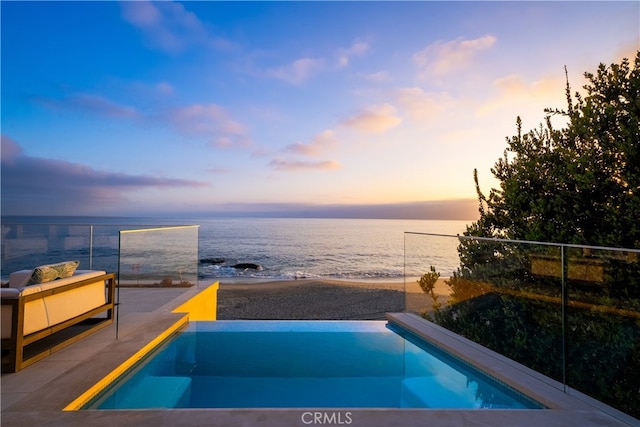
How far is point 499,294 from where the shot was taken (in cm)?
333

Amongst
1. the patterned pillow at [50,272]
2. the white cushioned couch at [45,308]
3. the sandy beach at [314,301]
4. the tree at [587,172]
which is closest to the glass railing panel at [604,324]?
the tree at [587,172]

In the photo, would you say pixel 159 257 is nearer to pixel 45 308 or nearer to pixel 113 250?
pixel 113 250

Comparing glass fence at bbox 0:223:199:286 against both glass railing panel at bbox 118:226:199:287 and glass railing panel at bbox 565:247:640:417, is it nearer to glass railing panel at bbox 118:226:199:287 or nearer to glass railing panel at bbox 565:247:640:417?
glass railing panel at bbox 118:226:199:287

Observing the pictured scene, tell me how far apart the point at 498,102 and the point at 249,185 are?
14.1 meters

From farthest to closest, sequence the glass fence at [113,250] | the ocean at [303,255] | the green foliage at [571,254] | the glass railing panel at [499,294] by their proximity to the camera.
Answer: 1. the ocean at [303,255]
2. the glass fence at [113,250]
3. the glass railing panel at [499,294]
4. the green foliage at [571,254]

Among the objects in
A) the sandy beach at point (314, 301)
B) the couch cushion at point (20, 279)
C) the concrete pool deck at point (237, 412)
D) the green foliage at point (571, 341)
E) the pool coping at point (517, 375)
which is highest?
the couch cushion at point (20, 279)

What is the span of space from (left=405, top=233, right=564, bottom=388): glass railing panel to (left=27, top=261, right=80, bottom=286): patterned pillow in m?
3.88

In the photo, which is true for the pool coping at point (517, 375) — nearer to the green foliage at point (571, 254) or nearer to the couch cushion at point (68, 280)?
the green foliage at point (571, 254)

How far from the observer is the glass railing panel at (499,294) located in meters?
2.82

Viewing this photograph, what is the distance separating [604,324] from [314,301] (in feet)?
27.6

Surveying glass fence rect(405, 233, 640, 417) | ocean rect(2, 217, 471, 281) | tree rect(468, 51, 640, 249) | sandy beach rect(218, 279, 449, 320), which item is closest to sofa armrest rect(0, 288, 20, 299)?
ocean rect(2, 217, 471, 281)

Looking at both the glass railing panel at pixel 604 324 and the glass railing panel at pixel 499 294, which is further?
the glass railing panel at pixel 499 294

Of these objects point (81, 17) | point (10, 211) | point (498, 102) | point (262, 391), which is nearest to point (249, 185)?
point (10, 211)

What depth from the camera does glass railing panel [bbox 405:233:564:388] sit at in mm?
2816
